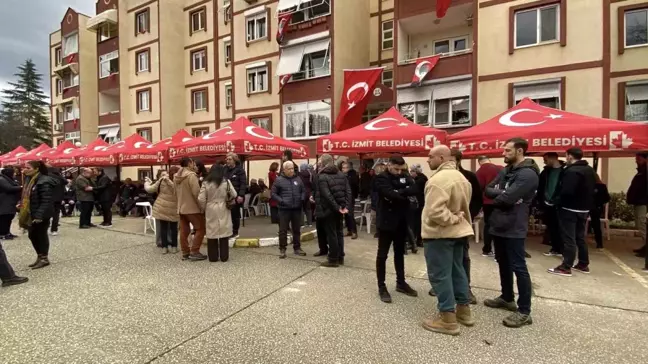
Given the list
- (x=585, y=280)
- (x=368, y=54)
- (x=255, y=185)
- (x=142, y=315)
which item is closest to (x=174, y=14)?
(x=368, y=54)

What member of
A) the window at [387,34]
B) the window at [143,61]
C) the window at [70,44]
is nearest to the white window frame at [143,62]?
the window at [143,61]

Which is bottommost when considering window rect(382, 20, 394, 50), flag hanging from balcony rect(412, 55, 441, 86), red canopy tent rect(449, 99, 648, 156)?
red canopy tent rect(449, 99, 648, 156)

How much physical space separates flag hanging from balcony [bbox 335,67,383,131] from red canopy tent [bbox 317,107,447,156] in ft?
22.1

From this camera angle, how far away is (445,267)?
3635 millimetres

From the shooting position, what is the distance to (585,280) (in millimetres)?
5359

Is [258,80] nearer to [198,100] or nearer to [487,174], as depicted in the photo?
[198,100]

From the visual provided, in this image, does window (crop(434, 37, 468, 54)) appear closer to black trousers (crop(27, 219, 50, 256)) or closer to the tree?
black trousers (crop(27, 219, 50, 256))

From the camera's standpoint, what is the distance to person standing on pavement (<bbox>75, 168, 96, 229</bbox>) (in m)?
10.3

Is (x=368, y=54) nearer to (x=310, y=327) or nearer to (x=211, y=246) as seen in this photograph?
(x=211, y=246)

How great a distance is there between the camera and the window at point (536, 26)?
42.3ft

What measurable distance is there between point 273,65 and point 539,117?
15883 millimetres

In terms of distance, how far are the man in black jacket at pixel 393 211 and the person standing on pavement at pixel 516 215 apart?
1009 mm

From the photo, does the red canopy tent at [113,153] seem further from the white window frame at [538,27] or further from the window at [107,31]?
the window at [107,31]

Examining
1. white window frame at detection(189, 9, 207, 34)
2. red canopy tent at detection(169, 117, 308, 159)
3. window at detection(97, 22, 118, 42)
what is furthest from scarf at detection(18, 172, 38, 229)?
window at detection(97, 22, 118, 42)
